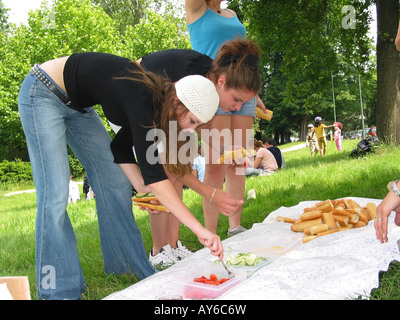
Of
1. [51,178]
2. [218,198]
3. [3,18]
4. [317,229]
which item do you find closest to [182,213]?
[218,198]

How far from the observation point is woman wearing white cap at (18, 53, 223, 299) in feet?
7.31

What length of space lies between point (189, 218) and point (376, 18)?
9.93 metres


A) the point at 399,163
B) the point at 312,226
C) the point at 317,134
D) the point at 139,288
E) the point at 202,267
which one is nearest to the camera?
the point at 139,288

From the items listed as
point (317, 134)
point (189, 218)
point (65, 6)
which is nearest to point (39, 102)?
point (189, 218)

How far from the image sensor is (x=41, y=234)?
2492 mm

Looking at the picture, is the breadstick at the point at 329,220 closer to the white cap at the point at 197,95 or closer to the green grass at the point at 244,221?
the green grass at the point at 244,221

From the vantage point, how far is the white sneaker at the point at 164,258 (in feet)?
10.5

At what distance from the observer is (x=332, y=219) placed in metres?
3.40

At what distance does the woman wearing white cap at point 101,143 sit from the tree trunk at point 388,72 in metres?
8.41

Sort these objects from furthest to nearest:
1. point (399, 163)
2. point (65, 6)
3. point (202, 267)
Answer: point (65, 6), point (399, 163), point (202, 267)

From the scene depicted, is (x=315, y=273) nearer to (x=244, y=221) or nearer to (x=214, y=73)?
(x=214, y=73)

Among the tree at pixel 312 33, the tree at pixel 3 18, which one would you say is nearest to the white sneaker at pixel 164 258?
the tree at pixel 312 33

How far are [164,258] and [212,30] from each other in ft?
6.09
